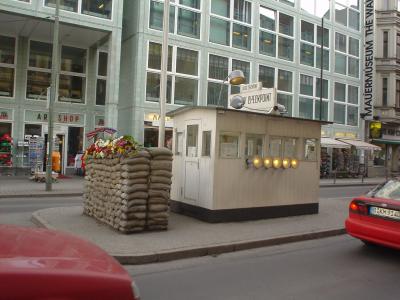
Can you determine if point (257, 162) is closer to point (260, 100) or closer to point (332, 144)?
point (260, 100)

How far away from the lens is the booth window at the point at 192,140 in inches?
412

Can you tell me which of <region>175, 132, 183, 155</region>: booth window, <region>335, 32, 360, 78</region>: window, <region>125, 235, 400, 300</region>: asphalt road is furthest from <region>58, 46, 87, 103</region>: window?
<region>335, 32, 360, 78</region>: window

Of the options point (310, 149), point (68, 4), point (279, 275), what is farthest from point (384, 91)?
point (279, 275)

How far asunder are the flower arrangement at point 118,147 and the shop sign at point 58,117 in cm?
1581

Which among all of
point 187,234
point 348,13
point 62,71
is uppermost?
point 348,13

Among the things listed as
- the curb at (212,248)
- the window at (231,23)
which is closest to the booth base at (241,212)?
the curb at (212,248)

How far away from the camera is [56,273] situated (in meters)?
2.50

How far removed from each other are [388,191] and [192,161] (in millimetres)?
4499

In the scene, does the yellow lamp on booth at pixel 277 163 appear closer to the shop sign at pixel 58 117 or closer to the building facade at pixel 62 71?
the building facade at pixel 62 71

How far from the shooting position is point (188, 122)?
10.8 meters

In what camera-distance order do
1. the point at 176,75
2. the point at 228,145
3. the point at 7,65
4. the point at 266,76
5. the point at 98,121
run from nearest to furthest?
the point at 228,145 < the point at 7,65 < the point at 98,121 < the point at 176,75 < the point at 266,76

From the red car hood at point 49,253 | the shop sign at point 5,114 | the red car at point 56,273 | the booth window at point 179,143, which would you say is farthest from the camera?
the shop sign at point 5,114

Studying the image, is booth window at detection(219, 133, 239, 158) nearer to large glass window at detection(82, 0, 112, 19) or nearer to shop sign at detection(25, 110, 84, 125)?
large glass window at detection(82, 0, 112, 19)

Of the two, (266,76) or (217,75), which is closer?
(217,75)
